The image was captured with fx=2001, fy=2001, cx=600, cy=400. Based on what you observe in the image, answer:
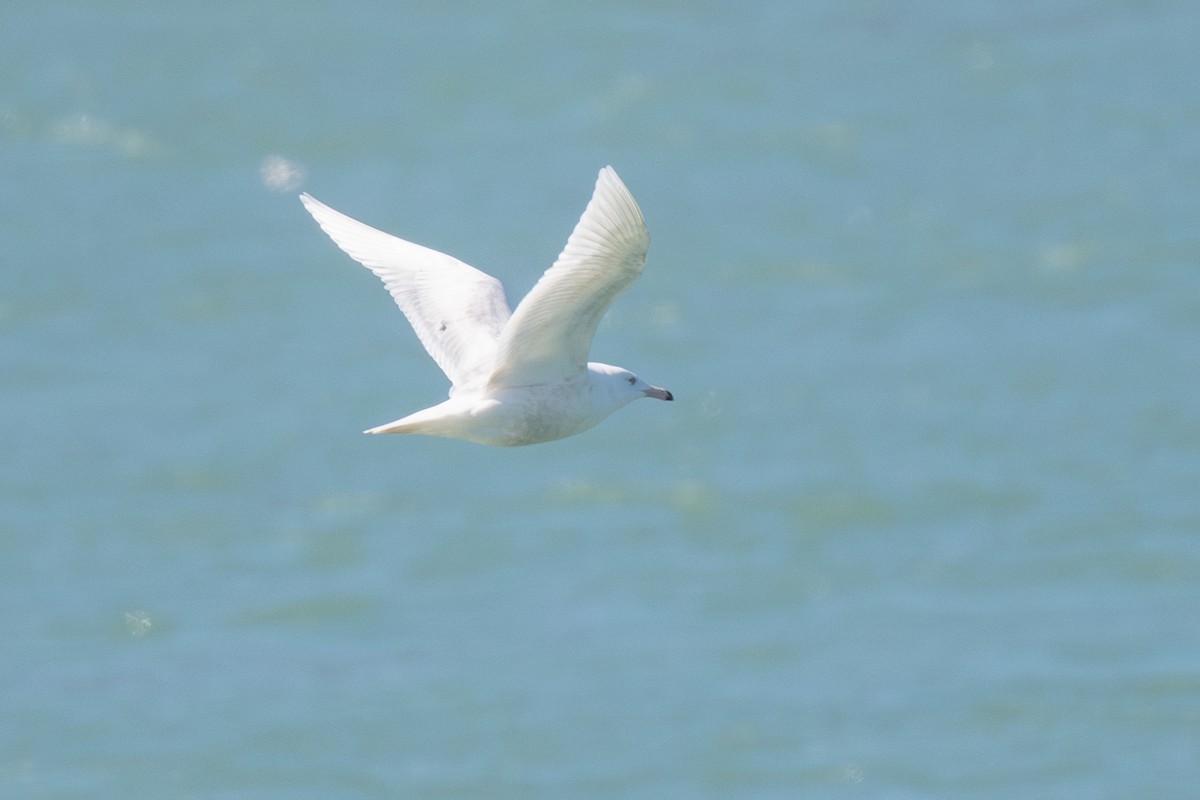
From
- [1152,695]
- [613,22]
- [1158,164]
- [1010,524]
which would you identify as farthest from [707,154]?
[1152,695]

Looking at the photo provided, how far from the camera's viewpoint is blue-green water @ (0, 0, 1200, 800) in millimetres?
17750

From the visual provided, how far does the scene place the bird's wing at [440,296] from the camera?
362 inches

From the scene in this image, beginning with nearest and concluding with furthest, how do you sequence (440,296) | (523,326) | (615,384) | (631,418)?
(523,326) → (615,384) → (440,296) → (631,418)

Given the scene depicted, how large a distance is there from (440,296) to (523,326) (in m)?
1.49

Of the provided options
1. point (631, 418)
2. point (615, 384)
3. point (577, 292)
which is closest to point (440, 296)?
point (615, 384)

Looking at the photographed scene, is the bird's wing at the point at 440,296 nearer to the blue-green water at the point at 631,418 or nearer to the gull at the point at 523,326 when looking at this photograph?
the gull at the point at 523,326

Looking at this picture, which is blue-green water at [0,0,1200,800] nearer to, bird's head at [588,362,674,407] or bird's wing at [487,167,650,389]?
bird's head at [588,362,674,407]

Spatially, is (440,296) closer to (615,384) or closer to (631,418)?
(615,384)

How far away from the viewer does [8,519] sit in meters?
22.2

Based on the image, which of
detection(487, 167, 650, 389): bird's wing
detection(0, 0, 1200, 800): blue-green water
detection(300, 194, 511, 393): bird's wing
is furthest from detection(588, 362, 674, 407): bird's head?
detection(0, 0, 1200, 800): blue-green water

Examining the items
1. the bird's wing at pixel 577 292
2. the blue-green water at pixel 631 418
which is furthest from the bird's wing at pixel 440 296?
the blue-green water at pixel 631 418

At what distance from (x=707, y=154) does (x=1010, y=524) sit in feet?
28.2

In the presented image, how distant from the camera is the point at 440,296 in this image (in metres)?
9.58

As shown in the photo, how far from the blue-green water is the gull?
800 centimetres
